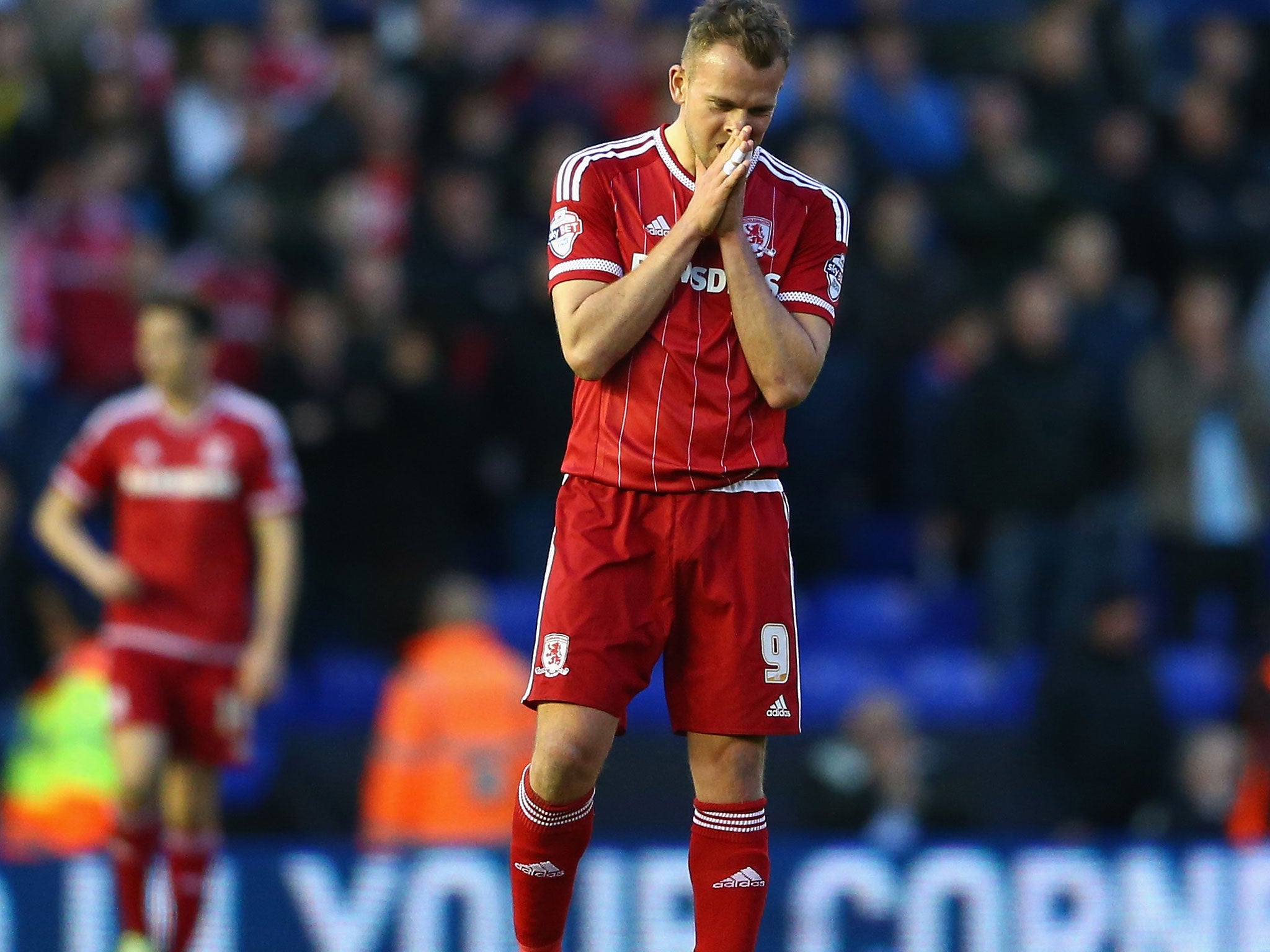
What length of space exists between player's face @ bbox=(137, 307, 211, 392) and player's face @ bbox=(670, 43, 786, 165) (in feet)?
9.81

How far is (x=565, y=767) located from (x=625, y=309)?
40.7 inches

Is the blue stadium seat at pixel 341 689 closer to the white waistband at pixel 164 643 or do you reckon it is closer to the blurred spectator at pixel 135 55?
the white waistband at pixel 164 643

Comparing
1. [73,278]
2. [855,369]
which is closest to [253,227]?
[73,278]

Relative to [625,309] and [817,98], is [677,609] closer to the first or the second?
[625,309]

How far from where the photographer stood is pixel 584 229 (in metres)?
4.57

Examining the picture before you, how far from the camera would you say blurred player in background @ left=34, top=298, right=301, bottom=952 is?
6926mm

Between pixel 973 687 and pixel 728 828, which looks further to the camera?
pixel 973 687

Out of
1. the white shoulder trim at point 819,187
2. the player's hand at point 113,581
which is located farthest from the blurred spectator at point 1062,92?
the white shoulder trim at point 819,187

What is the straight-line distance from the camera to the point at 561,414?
10125 mm

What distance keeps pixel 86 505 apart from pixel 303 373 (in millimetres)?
2728

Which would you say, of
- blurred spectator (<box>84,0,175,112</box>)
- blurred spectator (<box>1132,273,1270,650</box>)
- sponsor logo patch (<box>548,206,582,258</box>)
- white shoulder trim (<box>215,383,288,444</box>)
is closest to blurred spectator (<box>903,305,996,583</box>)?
blurred spectator (<box>1132,273,1270,650</box>)

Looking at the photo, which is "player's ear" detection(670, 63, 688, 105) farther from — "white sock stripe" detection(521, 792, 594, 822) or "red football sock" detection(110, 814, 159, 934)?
"red football sock" detection(110, 814, 159, 934)

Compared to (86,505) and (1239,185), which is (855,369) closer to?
(1239,185)

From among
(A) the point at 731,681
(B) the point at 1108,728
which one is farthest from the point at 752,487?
(B) the point at 1108,728
